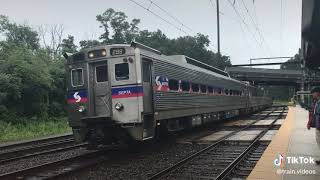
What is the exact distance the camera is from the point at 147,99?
12.5 metres

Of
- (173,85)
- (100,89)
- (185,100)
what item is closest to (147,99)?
(100,89)

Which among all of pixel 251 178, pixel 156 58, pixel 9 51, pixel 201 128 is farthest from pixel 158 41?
pixel 251 178

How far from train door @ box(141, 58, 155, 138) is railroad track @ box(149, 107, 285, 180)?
150cm

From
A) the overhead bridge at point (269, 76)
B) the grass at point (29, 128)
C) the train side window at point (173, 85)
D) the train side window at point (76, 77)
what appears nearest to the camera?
the train side window at point (76, 77)

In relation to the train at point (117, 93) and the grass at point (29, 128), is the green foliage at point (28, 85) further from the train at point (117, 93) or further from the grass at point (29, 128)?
the train at point (117, 93)

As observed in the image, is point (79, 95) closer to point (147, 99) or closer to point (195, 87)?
point (147, 99)

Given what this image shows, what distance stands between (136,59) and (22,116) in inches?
720

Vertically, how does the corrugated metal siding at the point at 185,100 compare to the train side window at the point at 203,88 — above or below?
below

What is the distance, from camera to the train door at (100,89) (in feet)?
40.7

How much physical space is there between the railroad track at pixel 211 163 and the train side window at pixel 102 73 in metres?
3.33

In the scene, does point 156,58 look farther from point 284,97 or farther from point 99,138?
point 284,97

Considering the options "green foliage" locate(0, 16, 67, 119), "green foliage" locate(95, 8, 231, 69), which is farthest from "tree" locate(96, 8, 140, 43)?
"green foliage" locate(0, 16, 67, 119)

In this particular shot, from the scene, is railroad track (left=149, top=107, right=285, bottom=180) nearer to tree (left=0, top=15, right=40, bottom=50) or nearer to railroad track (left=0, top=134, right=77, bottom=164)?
railroad track (left=0, top=134, right=77, bottom=164)

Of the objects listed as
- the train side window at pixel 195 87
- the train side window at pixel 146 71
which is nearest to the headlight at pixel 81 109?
the train side window at pixel 146 71
